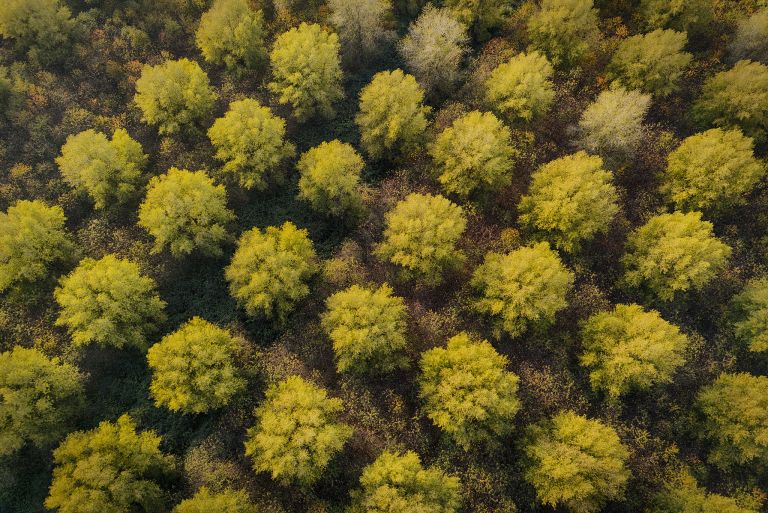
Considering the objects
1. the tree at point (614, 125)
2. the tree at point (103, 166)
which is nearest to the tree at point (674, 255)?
the tree at point (614, 125)

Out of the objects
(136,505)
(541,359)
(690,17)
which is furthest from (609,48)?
(136,505)

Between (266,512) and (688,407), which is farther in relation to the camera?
(688,407)

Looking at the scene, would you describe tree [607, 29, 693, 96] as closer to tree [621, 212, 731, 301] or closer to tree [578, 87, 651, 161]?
tree [578, 87, 651, 161]

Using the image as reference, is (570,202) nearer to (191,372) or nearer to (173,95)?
(191,372)

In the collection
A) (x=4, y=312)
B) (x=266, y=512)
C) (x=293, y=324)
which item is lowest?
(x=266, y=512)

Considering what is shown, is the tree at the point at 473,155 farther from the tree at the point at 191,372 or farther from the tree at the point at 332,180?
the tree at the point at 191,372

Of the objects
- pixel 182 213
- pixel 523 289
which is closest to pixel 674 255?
pixel 523 289

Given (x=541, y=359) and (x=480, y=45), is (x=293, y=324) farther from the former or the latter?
(x=480, y=45)

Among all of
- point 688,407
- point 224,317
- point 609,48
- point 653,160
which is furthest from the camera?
point 609,48
